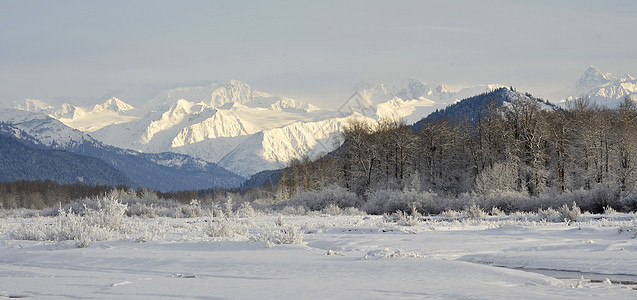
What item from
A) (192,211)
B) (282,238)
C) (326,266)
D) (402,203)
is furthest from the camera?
(402,203)

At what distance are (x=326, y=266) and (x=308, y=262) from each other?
69cm

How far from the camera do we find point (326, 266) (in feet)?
41.0

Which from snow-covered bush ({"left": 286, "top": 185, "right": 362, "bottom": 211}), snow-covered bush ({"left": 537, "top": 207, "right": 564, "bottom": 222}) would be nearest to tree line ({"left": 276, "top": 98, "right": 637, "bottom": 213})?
snow-covered bush ({"left": 286, "top": 185, "right": 362, "bottom": 211})

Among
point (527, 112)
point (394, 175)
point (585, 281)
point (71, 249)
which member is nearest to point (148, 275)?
point (71, 249)

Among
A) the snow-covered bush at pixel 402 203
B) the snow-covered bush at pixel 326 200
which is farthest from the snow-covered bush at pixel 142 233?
the snow-covered bush at pixel 326 200

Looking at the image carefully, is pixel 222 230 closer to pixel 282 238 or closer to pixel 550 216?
pixel 282 238

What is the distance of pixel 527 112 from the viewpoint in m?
51.2

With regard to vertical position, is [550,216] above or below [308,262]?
above

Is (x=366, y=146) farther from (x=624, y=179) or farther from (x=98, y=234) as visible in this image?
(x=98, y=234)

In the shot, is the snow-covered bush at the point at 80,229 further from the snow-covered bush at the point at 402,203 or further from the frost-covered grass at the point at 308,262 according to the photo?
the snow-covered bush at the point at 402,203

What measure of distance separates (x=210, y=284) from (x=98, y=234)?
319 inches

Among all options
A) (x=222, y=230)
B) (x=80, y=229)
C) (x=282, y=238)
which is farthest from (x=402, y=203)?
(x=80, y=229)

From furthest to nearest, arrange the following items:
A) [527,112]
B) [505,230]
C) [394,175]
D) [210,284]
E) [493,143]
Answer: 1. [394,175]
2. [493,143]
3. [527,112]
4. [505,230]
5. [210,284]

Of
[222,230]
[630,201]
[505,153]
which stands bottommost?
[222,230]
